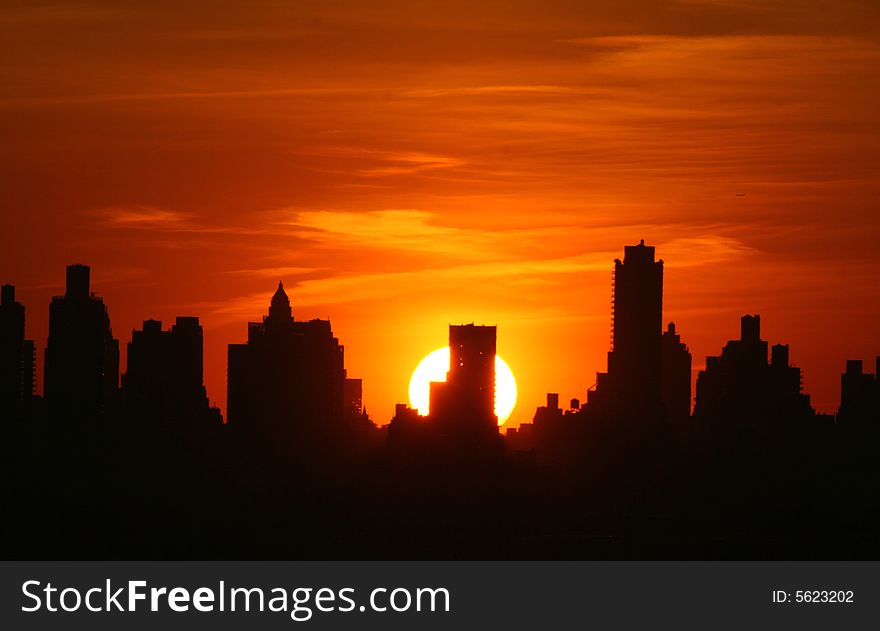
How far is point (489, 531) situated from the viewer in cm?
19900

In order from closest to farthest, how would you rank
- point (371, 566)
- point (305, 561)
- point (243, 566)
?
point (371, 566)
point (243, 566)
point (305, 561)

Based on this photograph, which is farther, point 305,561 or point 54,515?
point 54,515

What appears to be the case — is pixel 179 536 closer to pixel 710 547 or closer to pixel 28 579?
pixel 710 547

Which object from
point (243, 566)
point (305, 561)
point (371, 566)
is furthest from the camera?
point (305, 561)

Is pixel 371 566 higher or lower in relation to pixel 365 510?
lower

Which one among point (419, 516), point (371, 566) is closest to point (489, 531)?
point (419, 516)

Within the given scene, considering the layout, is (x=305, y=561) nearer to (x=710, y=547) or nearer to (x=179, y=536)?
(x=179, y=536)

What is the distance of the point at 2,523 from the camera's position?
18762 centimetres

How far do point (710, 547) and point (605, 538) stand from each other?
1071 centimetres

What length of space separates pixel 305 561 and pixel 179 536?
15228 mm

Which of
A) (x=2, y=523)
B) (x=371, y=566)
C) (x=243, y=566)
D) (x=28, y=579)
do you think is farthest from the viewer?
(x=2, y=523)

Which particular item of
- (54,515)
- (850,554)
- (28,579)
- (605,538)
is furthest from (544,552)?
(28,579)

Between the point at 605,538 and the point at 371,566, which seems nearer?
the point at 371,566

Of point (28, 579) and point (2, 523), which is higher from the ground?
point (2, 523)
